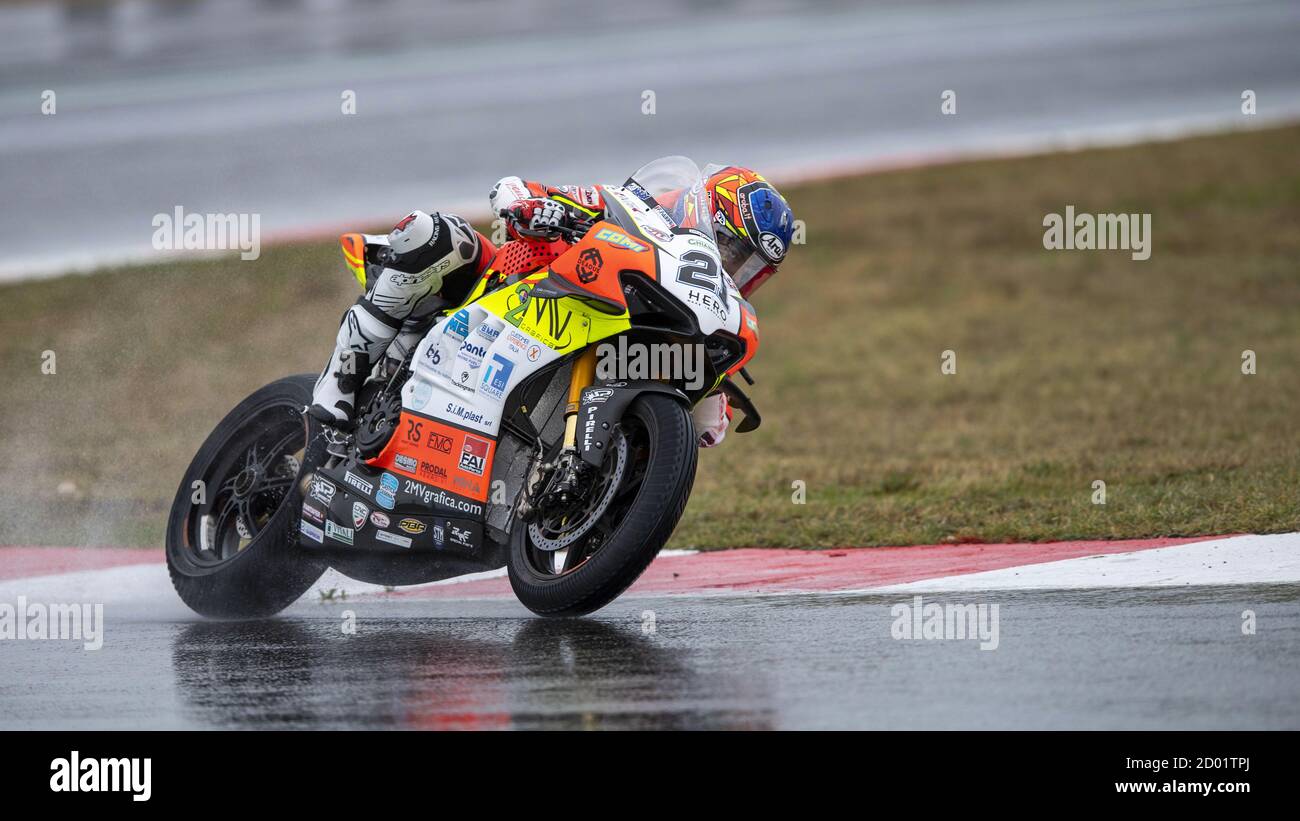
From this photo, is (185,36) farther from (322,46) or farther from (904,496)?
(904,496)

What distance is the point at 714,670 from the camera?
4.74 m

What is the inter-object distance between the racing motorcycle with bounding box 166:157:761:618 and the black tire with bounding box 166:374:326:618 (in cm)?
1

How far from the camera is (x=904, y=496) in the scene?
313 inches

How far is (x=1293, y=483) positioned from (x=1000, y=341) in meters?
4.87

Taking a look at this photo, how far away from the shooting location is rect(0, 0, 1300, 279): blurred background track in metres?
16.3

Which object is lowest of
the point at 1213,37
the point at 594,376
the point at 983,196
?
the point at 594,376

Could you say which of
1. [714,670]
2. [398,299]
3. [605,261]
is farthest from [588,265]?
[714,670]

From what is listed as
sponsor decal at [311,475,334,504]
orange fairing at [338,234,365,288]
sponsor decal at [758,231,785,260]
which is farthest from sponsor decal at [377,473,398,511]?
sponsor decal at [758,231,785,260]

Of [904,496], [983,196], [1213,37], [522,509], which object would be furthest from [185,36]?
[522,509]

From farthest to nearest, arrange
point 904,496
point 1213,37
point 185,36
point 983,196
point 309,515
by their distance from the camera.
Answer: point 185,36 → point 1213,37 → point 983,196 → point 904,496 → point 309,515

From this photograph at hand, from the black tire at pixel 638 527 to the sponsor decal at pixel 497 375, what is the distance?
54cm

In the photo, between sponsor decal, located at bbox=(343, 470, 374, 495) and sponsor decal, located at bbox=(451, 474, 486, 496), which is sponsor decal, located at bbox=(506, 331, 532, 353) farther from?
sponsor decal, located at bbox=(343, 470, 374, 495)

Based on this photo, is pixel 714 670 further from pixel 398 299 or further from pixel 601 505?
pixel 398 299

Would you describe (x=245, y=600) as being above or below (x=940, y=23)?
below
